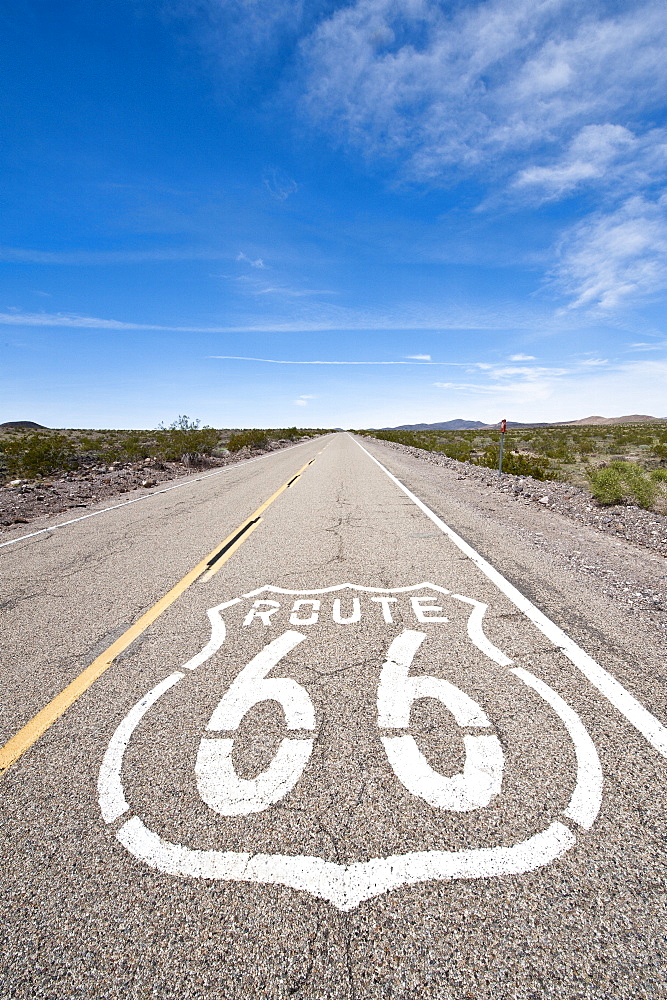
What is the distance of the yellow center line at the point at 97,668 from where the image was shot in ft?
7.98

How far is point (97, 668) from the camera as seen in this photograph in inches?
124

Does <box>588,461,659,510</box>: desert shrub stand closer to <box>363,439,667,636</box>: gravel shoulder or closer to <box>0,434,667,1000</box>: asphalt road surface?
<box>363,439,667,636</box>: gravel shoulder

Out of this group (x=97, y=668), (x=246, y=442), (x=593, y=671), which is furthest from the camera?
(x=246, y=442)

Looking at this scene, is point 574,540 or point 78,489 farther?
point 78,489

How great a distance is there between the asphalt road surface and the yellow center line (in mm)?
29

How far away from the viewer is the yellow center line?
2432 millimetres

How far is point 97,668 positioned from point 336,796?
1.99m

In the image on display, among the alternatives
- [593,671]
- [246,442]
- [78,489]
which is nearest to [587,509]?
[593,671]

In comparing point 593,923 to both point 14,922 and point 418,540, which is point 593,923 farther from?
point 418,540

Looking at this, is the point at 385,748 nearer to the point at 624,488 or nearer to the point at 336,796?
the point at 336,796

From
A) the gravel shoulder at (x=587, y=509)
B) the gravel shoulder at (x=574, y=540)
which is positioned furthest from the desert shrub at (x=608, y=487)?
the gravel shoulder at (x=574, y=540)

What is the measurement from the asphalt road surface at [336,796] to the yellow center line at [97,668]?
0.03m

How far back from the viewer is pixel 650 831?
1.82 m

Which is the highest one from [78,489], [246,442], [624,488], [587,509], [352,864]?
[246,442]
